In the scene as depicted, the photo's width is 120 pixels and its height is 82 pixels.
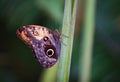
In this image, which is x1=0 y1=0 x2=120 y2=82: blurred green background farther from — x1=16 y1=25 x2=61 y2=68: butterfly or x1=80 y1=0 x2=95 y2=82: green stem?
x1=16 y1=25 x2=61 y2=68: butterfly

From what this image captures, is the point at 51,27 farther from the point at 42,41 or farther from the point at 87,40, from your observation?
the point at 42,41

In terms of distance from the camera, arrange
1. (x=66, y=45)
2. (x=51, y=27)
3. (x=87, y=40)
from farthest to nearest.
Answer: (x=51, y=27) → (x=87, y=40) → (x=66, y=45)

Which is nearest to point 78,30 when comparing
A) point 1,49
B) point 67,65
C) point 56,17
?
point 56,17

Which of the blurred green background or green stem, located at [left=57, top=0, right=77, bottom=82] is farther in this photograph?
A: the blurred green background

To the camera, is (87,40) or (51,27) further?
(51,27)

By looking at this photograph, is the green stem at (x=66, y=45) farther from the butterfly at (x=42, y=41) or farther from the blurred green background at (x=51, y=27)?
the blurred green background at (x=51, y=27)

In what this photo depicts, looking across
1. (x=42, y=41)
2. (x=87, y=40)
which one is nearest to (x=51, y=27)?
(x=87, y=40)

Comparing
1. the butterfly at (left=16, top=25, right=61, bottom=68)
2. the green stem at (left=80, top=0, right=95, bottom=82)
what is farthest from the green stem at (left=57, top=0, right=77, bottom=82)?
the green stem at (left=80, top=0, right=95, bottom=82)
